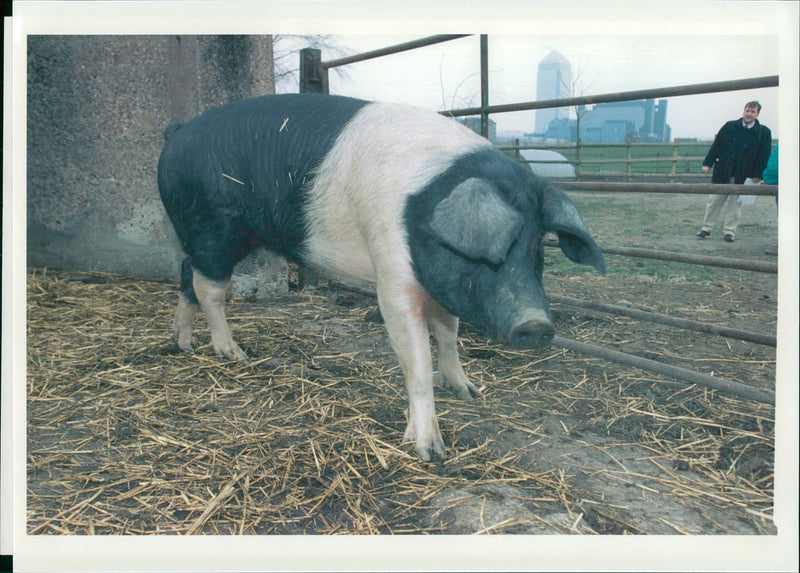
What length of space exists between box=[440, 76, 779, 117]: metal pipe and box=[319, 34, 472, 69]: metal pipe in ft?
1.31

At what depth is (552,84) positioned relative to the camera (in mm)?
3000

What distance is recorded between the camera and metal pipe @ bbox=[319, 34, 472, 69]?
347 cm

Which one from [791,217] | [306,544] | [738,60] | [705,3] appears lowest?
[306,544]

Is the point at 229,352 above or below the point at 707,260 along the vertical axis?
below

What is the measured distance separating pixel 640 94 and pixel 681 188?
1.66 feet

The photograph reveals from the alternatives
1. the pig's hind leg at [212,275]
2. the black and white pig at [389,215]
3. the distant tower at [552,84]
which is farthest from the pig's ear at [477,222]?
the pig's hind leg at [212,275]

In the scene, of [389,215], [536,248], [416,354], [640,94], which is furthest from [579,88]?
[416,354]

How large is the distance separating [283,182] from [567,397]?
1.65m

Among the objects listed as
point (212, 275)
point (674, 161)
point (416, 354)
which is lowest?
point (416, 354)

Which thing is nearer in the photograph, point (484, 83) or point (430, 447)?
point (430, 447)

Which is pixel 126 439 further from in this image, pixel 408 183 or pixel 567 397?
pixel 567 397

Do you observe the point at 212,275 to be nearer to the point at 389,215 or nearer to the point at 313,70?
the point at 389,215

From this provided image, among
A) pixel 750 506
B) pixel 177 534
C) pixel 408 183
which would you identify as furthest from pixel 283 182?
pixel 750 506

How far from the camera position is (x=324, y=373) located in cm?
332
